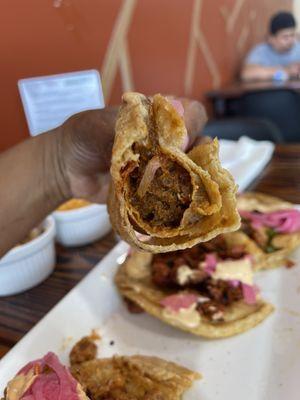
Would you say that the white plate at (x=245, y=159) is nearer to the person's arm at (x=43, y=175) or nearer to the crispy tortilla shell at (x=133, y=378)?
the person's arm at (x=43, y=175)

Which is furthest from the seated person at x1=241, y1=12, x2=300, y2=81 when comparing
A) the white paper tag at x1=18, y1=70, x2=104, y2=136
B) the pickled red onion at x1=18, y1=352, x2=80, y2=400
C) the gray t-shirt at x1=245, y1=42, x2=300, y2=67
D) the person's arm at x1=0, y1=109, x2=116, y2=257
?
the pickled red onion at x1=18, y1=352, x2=80, y2=400

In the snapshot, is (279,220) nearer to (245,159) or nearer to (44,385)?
(245,159)

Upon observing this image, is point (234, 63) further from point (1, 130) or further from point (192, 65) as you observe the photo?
point (1, 130)

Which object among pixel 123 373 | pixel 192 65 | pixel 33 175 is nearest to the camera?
pixel 123 373

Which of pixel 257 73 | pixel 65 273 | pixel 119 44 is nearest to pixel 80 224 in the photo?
pixel 65 273

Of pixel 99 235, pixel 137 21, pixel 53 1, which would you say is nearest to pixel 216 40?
pixel 137 21

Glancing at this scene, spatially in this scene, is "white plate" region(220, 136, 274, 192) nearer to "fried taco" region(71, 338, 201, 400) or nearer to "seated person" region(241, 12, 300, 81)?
"fried taco" region(71, 338, 201, 400)

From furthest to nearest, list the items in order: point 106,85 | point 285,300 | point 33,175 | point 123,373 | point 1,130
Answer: point 106,85
point 1,130
point 33,175
point 285,300
point 123,373
